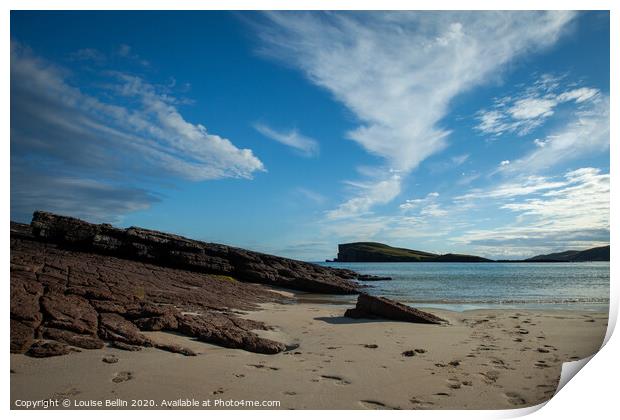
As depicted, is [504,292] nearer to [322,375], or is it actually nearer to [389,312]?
[389,312]

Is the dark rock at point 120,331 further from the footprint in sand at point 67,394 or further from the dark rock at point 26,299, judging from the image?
the footprint in sand at point 67,394

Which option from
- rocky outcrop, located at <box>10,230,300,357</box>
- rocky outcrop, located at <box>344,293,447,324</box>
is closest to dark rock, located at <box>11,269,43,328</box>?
rocky outcrop, located at <box>10,230,300,357</box>

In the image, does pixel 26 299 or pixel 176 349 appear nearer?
pixel 176 349

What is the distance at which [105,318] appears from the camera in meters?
5.62

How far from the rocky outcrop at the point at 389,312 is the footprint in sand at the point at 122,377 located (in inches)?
259

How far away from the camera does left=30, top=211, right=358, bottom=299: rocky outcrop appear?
713 inches

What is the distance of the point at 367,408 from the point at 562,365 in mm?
3345

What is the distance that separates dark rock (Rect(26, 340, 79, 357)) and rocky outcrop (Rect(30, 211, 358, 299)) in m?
16.0

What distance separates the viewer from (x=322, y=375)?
4.51 m

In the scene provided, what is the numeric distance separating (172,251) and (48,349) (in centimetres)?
1705

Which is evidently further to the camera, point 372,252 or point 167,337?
point 372,252

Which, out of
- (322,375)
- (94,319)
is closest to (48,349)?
(94,319)
